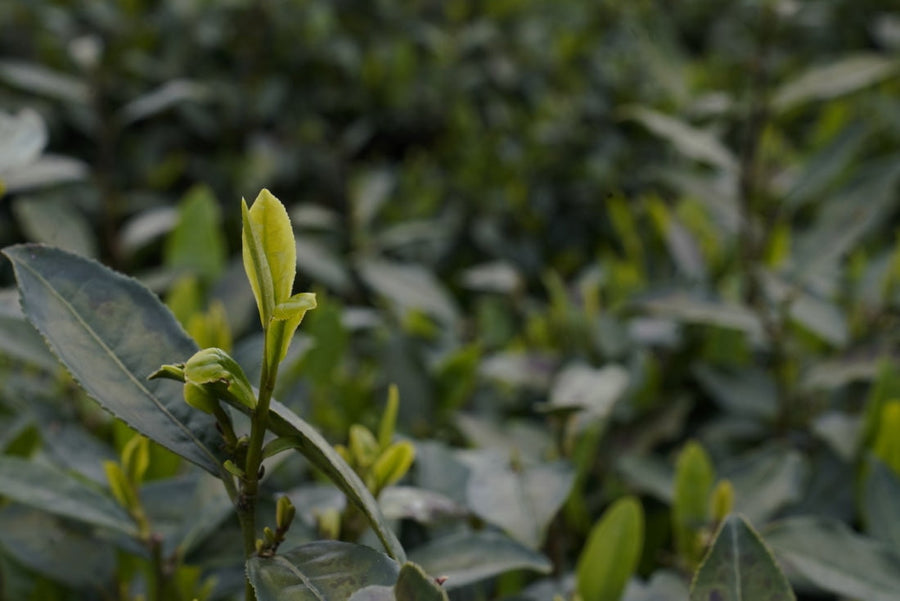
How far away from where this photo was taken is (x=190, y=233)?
71.1 inches

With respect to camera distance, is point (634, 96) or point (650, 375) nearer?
point (650, 375)

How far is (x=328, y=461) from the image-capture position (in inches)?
28.6

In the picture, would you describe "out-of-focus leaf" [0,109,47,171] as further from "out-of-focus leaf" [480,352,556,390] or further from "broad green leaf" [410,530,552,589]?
"out-of-focus leaf" [480,352,556,390]

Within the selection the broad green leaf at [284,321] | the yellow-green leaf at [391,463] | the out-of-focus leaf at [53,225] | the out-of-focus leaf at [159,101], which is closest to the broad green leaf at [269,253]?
the broad green leaf at [284,321]

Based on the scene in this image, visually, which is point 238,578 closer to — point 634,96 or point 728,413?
point 728,413

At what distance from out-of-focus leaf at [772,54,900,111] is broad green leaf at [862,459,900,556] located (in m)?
0.84

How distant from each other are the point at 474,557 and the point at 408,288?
3.53 feet

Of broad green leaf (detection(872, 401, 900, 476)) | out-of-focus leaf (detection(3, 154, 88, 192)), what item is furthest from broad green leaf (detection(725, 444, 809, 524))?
out-of-focus leaf (detection(3, 154, 88, 192))

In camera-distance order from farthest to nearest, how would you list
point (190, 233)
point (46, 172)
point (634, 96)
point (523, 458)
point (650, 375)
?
point (634, 96) → point (190, 233) → point (650, 375) → point (46, 172) → point (523, 458)

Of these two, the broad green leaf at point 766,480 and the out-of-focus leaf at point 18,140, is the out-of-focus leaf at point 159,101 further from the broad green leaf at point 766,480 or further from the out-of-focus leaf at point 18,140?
the broad green leaf at point 766,480

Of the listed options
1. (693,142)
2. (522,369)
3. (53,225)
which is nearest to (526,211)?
(693,142)

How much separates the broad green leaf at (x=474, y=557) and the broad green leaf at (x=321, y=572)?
0.21 metres

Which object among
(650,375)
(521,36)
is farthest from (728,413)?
(521,36)

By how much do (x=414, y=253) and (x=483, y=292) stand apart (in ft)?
0.68
